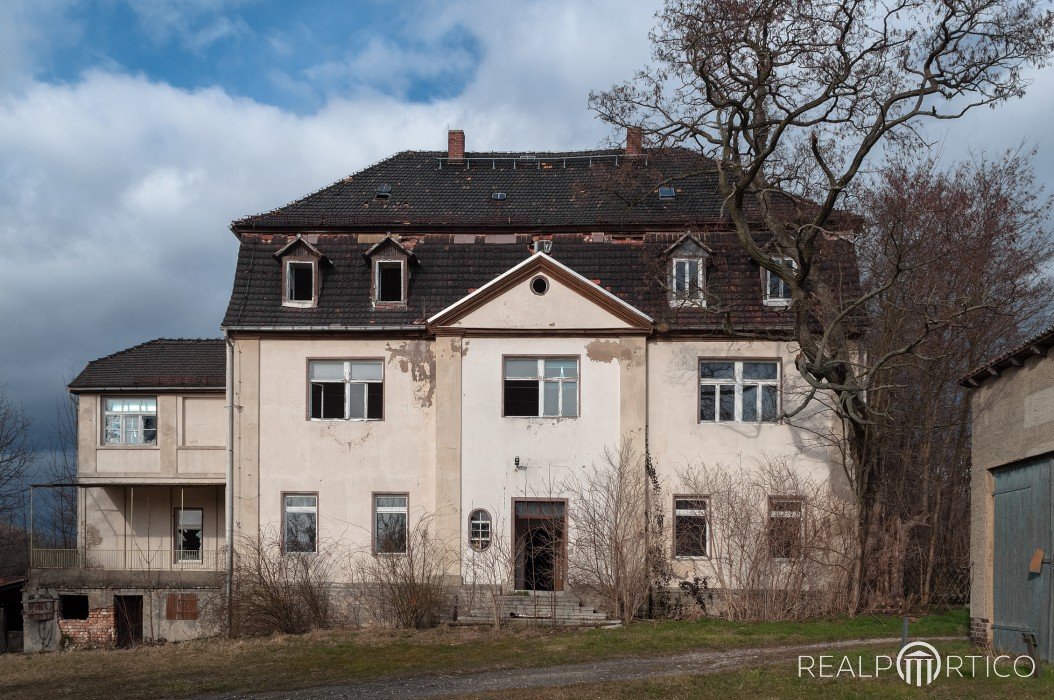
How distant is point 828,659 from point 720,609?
675 cm

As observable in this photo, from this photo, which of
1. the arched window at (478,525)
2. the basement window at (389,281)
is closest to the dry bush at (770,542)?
the arched window at (478,525)

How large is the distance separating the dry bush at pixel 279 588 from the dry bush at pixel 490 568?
2917 millimetres

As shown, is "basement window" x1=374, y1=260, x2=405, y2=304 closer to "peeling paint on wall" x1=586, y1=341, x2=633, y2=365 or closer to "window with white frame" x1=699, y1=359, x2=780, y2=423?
"peeling paint on wall" x1=586, y1=341, x2=633, y2=365

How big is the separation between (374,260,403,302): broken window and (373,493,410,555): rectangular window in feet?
14.2

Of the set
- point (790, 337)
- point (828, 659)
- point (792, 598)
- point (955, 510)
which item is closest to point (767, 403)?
point (790, 337)

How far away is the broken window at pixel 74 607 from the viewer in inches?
1045

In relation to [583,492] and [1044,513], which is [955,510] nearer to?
[583,492]

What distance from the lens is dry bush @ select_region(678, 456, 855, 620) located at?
21156mm

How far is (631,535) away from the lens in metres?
21.6

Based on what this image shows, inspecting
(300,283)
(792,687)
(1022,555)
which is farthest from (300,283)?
(1022,555)

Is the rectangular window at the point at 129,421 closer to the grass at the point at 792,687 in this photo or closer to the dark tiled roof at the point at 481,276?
the dark tiled roof at the point at 481,276

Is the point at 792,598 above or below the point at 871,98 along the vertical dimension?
below

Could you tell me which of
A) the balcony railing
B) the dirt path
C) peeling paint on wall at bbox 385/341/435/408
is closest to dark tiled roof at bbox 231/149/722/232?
peeling paint on wall at bbox 385/341/435/408

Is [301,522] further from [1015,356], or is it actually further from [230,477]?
[1015,356]
